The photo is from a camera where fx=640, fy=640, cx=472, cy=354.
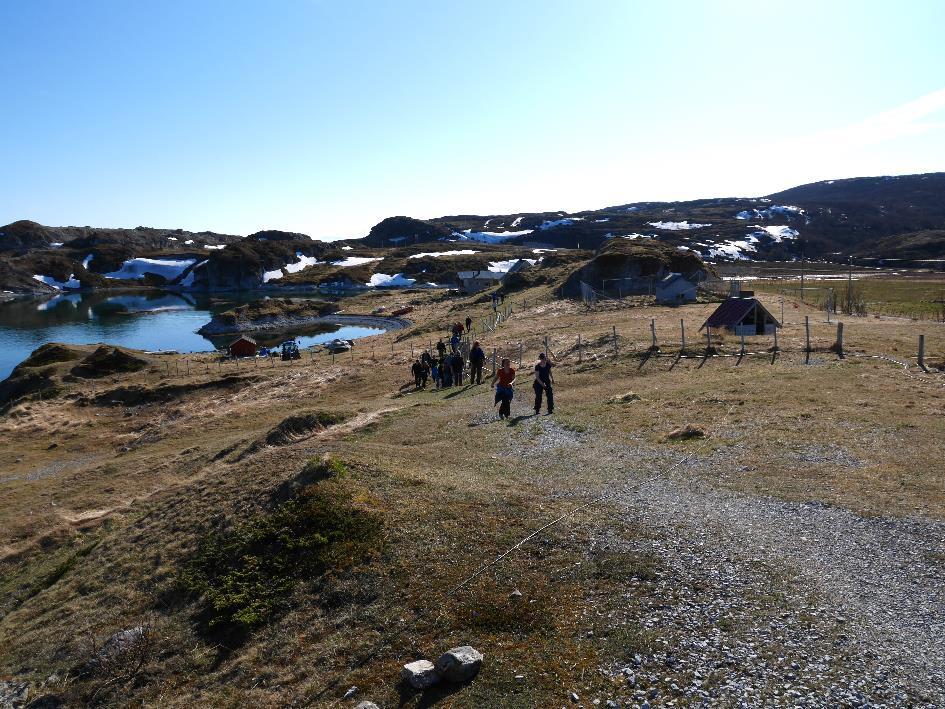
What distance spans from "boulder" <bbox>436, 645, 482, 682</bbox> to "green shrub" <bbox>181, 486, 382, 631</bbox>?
160 inches

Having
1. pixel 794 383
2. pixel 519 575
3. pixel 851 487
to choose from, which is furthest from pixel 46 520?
pixel 794 383

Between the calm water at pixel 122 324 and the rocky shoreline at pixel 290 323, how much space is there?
2632mm

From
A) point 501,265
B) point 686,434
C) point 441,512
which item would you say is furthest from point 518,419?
point 501,265

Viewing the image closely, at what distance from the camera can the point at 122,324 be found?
394 ft

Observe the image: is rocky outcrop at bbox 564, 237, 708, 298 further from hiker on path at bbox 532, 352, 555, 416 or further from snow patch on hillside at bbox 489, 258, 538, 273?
snow patch on hillside at bbox 489, 258, 538, 273

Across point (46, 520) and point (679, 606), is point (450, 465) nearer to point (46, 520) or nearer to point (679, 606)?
point (679, 606)

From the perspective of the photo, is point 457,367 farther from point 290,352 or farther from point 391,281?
point 391,281

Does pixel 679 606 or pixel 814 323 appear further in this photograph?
pixel 814 323

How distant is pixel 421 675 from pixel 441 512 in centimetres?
523

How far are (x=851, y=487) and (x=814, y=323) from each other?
34.2 m

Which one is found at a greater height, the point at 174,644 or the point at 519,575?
the point at 519,575

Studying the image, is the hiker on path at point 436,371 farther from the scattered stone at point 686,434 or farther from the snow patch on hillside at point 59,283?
the snow patch on hillside at point 59,283

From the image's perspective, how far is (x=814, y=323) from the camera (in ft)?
146

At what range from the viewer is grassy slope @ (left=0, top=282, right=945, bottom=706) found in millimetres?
10375
